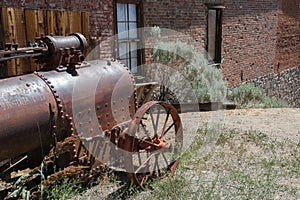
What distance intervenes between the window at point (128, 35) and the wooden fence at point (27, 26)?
5.50 ft

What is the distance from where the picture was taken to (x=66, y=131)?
3273 millimetres

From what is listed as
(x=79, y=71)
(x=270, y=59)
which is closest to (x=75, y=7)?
(x=79, y=71)

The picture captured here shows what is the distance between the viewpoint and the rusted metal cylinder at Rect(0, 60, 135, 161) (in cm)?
288

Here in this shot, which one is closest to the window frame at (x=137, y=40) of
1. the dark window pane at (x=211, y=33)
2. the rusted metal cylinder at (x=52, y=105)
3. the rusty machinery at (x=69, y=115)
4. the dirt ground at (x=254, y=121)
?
the dirt ground at (x=254, y=121)

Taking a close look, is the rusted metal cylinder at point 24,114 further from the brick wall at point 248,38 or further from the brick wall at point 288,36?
the brick wall at point 288,36

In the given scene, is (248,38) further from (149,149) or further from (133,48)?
(149,149)

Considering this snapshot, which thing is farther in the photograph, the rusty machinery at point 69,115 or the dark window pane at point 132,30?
the dark window pane at point 132,30

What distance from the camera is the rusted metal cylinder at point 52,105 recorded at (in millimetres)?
2883

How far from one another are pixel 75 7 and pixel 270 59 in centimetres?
942

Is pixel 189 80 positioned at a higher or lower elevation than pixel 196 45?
lower

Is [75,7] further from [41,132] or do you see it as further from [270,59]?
[270,59]

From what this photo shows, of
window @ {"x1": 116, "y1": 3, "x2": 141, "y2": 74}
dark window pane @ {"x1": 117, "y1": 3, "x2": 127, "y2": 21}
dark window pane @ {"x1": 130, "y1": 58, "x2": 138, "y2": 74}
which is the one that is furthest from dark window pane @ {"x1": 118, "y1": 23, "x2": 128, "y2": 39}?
dark window pane @ {"x1": 130, "y1": 58, "x2": 138, "y2": 74}

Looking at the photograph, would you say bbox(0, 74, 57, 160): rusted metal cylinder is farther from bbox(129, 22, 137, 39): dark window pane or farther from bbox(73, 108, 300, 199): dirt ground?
bbox(129, 22, 137, 39): dark window pane

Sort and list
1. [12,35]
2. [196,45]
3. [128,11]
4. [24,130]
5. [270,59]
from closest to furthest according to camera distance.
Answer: [24,130] < [12,35] < [128,11] < [196,45] < [270,59]
